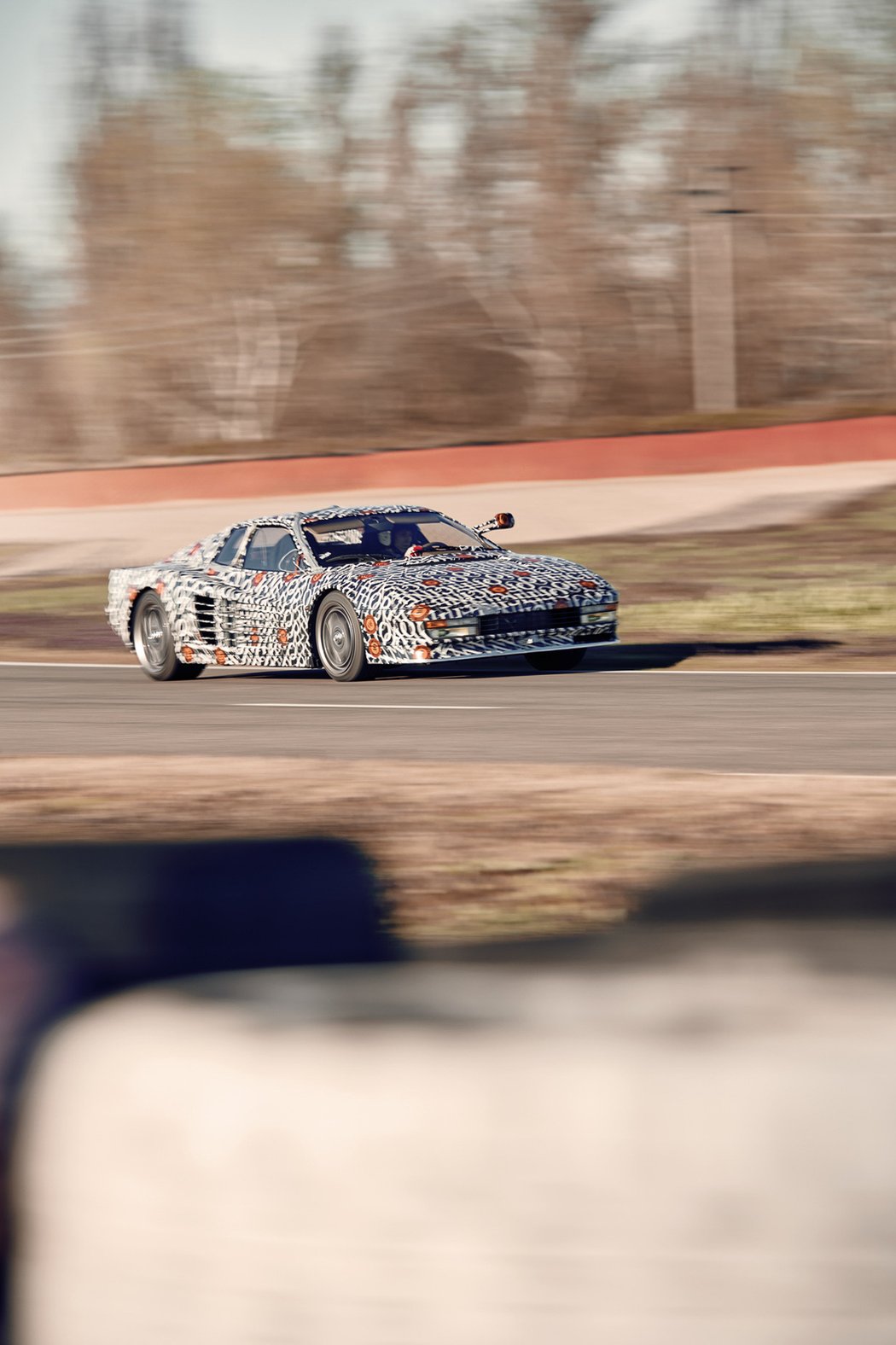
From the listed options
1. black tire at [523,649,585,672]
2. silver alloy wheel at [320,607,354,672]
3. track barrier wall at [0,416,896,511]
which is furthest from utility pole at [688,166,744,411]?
silver alloy wheel at [320,607,354,672]

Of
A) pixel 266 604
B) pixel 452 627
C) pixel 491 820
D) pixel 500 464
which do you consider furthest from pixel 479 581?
pixel 500 464

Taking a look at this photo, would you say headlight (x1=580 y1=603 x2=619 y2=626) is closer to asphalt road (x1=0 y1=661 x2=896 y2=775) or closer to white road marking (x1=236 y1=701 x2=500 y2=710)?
asphalt road (x1=0 y1=661 x2=896 y2=775)

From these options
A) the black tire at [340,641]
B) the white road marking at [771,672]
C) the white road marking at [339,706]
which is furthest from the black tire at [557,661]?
the white road marking at [339,706]

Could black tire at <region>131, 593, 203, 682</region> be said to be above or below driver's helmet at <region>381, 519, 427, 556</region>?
below

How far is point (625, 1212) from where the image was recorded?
2.41m

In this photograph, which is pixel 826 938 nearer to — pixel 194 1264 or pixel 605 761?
pixel 194 1264

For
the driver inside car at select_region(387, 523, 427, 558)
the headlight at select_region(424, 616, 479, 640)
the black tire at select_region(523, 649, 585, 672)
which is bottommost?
the black tire at select_region(523, 649, 585, 672)

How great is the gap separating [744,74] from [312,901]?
45.8 meters

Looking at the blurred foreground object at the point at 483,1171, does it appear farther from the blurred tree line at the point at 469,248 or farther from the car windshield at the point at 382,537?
the blurred tree line at the point at 469,248

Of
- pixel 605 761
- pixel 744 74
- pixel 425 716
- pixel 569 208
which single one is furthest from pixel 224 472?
pixel 605 761

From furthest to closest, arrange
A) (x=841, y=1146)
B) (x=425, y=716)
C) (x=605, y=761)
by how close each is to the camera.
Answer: (x=425, y=716) < (x=605, y=761) < (x=841, y=1146)

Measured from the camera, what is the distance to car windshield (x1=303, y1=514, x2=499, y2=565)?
44.6 ft

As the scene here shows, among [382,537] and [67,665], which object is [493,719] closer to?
[382,537]

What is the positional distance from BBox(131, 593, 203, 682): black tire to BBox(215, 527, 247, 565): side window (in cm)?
60
